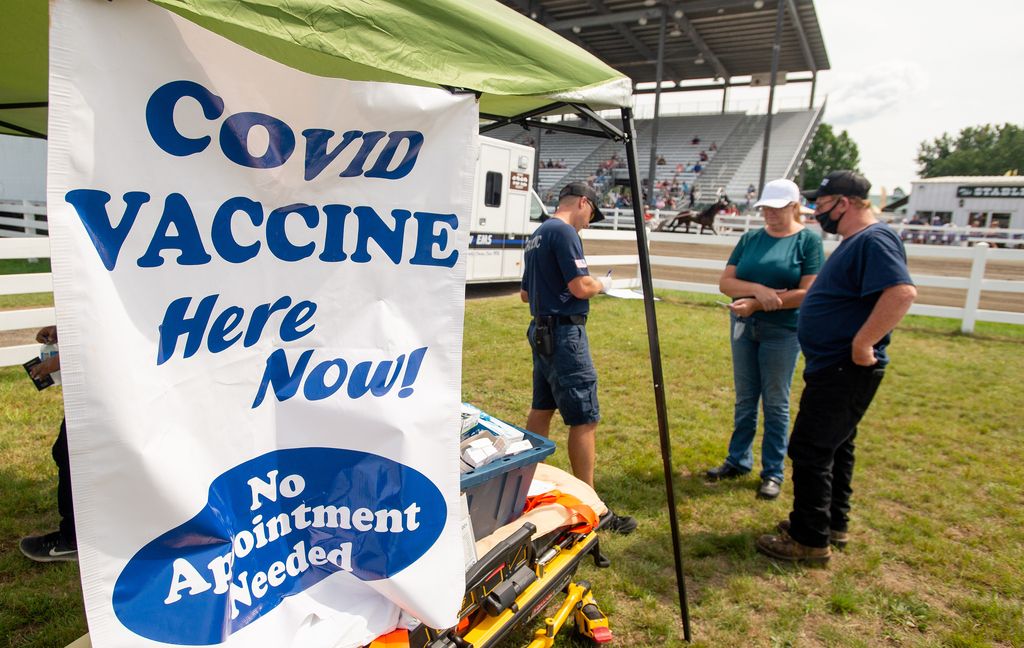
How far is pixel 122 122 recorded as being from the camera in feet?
4.10

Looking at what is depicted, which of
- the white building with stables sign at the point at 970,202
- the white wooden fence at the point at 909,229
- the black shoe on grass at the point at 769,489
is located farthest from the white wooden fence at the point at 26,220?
the white building with stables sign at the point at 970,202

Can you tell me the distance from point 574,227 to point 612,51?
3659cm

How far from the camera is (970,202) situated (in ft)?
123

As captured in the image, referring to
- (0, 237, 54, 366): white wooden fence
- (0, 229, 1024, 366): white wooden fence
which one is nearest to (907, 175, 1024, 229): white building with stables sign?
(0, 229, 1024, 366): white wooden fence

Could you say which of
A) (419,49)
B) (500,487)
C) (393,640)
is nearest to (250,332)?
(419,49)

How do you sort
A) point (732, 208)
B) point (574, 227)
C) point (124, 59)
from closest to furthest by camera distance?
point (124, 59) → point (574, 227) → point (732, 208)

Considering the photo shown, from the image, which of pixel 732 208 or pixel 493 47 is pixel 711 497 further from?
pixel 732 208

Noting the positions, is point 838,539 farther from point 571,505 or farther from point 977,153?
point 977,153

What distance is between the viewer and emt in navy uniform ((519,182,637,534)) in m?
3.17

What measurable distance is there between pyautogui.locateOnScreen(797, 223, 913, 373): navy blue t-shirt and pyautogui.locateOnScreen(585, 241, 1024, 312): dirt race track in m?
8.25

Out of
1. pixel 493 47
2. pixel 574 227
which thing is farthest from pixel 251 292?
pixel 574 227

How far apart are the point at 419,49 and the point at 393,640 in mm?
1750

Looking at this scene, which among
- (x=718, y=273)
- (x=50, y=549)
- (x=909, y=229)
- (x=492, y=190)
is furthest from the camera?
(x=909, y=229)

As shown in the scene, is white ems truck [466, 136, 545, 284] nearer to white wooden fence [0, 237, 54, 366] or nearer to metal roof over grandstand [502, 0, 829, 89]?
white wooden fence [0, 237, 54, 366]
